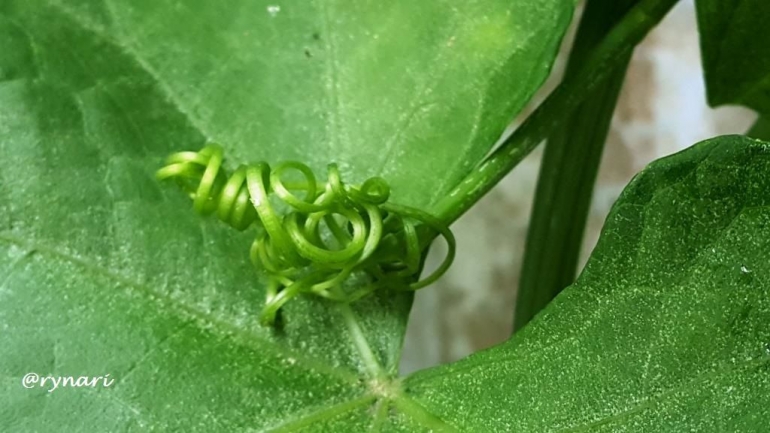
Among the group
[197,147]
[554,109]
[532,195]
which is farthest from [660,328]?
[532,195]

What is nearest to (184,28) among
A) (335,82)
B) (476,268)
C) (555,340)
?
(335,82)

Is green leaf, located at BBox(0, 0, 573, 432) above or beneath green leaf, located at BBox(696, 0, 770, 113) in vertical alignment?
beneath

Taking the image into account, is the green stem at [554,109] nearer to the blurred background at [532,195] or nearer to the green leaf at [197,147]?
the green leaf at [197,147]

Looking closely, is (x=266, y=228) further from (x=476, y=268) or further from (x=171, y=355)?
(x=476, y=268)

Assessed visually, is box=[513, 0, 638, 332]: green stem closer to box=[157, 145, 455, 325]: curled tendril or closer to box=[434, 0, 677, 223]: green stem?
box=[434, 0, 677, 223]: green stem

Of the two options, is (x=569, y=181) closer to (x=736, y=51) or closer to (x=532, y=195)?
(x=736, y=51)

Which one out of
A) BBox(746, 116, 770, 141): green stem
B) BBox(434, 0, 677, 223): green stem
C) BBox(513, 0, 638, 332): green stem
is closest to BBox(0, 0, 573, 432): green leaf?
BBox(434, 0, 677, 223): green stem
